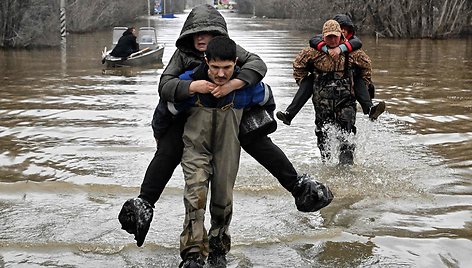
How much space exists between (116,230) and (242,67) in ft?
6.75

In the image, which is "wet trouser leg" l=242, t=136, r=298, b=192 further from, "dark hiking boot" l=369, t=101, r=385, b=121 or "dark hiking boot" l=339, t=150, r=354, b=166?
"dark hiking boot" l=339, t=150, r=354, b=166

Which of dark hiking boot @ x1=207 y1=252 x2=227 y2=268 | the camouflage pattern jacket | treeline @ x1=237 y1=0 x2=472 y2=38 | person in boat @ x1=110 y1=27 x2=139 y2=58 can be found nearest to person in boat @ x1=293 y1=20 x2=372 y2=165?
the camouflage pattern jacket

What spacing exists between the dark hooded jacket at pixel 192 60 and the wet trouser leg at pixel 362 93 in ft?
10.1

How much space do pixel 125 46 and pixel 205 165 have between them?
1916cm

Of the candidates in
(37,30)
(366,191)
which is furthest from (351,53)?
(37,30)

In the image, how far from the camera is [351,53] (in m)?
7.89

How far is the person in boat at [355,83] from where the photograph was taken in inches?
306

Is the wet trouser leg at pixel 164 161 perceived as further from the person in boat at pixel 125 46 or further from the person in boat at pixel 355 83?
the person in boat at pixel 125 46

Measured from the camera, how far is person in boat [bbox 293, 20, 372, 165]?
7883mm

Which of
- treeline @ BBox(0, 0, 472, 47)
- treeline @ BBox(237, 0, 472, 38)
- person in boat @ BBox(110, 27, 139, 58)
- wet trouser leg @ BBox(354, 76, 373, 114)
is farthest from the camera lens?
treeline @ BBox(237, 0, 472, 38)

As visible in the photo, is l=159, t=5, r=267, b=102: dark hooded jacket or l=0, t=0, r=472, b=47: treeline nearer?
l=159, t=5, r=267, b=102: dark hooded jacket

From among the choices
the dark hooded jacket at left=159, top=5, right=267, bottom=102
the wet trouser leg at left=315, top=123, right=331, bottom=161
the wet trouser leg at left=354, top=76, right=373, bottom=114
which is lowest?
the wet trouser leg at left=315, top=123, right=331, bottom=161

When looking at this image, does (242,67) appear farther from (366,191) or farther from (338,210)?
(366,191)

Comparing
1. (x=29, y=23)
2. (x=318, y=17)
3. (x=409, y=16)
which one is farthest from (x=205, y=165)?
(x=318, y=17)
